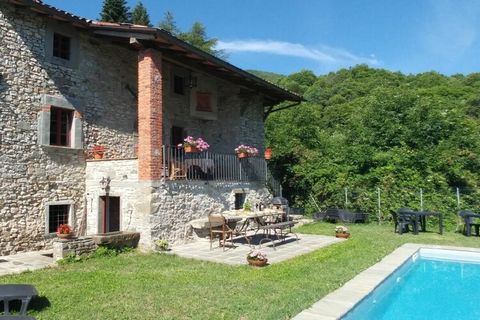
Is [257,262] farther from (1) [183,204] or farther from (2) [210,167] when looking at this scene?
(2) [210,167]

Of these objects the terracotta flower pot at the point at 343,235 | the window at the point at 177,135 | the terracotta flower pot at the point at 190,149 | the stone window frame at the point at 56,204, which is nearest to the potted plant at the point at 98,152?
the stone window frame at the point at 56,204

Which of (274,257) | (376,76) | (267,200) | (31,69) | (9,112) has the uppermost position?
(376,76)

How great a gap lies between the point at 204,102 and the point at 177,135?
174 centimetres

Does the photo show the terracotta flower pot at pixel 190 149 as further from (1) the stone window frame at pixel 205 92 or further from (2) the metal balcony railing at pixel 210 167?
(1) the stone window frame at pixel 205 92

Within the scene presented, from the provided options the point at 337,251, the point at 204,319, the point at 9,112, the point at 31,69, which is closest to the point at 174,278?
the point at 204,319

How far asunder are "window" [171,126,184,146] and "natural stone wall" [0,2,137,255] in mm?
2639

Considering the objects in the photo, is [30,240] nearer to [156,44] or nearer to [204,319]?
[156,44]

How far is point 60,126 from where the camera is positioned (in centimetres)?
1137

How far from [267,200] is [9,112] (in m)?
9.41

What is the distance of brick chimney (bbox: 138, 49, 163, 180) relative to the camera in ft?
33.6

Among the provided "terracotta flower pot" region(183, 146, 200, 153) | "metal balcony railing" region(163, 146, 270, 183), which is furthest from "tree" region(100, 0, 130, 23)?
"terracotta flower pot" region(183, 146, 200, 153)

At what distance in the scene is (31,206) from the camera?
10461 mm

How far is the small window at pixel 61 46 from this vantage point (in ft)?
37.1

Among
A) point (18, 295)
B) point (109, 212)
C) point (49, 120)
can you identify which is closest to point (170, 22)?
point (49, 120)
